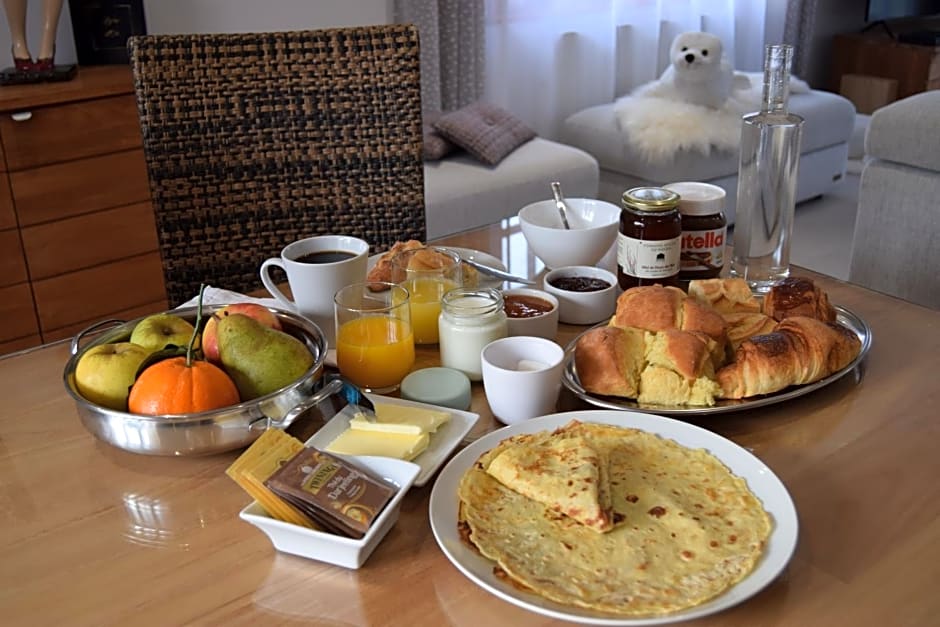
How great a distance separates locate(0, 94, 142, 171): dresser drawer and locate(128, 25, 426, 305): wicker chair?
0.98 m

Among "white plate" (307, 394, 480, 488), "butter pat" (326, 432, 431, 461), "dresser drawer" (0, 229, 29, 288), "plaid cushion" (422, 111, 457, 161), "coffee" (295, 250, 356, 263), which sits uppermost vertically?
"coffee" (295, 250, 356, 263)

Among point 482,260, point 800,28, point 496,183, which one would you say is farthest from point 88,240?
point 800,28

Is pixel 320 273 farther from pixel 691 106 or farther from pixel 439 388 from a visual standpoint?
pixel 691 106

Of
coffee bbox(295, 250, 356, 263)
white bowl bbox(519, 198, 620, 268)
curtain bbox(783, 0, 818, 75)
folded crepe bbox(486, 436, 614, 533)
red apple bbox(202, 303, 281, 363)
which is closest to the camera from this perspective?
folded crepe bbox(486, 436, 614, 533)

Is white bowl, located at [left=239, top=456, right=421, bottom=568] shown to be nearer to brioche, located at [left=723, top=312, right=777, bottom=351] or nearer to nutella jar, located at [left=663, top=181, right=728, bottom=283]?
brioche, located at [left=723, top=312, right=777, bottom=351]

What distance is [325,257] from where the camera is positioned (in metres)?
1.35

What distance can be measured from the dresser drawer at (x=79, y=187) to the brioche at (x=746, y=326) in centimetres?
213

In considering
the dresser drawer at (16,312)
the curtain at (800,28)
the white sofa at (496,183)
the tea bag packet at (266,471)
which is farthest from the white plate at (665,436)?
the curtain at (800,28)

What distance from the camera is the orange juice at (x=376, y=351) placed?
3.82ft

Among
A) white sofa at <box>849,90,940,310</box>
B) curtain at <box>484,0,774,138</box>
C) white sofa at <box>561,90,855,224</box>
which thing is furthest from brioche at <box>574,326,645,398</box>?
curtain at <box>484,0,774,138</box>

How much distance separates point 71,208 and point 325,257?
1.70 meters

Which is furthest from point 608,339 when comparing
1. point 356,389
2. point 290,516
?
point 290,516

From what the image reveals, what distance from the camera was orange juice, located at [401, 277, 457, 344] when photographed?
129 centimetres

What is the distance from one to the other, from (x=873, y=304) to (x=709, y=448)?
1.83 ft
